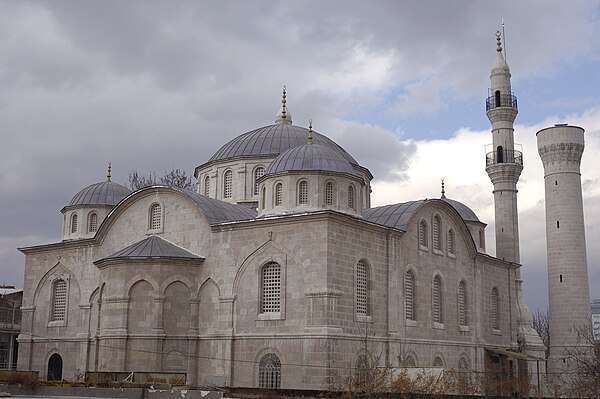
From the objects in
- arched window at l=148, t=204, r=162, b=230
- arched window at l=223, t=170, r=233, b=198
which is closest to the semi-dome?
arched window at l=223, t=170, r=233, b=198

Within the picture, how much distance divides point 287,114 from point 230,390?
1712cm

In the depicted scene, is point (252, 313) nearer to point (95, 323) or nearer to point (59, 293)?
point (95, 323)

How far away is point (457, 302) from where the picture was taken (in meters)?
28.4

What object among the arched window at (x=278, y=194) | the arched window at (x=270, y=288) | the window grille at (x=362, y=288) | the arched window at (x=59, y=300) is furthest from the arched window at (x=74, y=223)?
the window grille at (x=362, y=288)

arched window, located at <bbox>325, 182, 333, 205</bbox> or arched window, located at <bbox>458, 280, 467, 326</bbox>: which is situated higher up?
arched window, located at <bbox>325, 182, 333, 205</bbox>

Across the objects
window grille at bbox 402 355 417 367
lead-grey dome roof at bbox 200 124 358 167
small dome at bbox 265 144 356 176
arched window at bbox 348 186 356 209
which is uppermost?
lead-grey dome roof at bbox 200 124 358 167

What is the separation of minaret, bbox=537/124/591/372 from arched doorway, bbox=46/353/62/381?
22428 millimetres

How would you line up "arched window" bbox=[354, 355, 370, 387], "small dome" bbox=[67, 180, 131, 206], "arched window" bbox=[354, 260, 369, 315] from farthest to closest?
"small dome" bbox=[67, 180, 131, 206], "arched window" bbox=[354, 260, 369, 315], "arched window" bbox=[354, 355, 370, 387]

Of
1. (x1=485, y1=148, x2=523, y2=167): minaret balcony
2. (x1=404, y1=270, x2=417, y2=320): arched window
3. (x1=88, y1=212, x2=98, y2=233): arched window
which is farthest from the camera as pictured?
(x1=485, y1=148, x2=523, y2=167): minaret balcony

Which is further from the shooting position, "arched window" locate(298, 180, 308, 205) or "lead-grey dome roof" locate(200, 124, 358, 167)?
"lead-grey dome roof" locate(200, 124, 358, 167)

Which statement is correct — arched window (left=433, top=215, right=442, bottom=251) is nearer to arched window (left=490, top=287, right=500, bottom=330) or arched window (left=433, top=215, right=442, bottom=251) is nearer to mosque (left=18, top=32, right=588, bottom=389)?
mosque (left=18, top=32, right=588, bottom=389)

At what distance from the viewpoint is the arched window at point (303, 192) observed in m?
23.8

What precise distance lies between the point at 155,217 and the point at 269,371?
7.16 m

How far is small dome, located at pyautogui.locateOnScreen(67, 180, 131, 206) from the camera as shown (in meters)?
30.2
